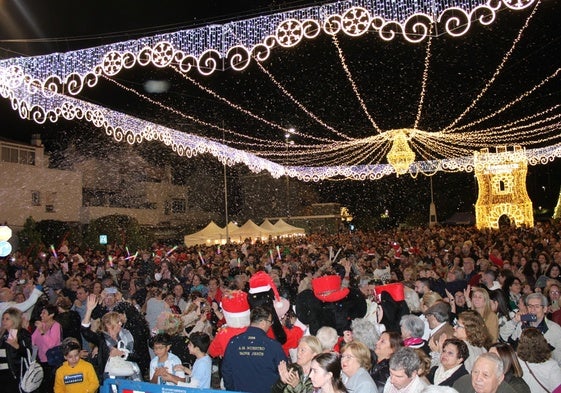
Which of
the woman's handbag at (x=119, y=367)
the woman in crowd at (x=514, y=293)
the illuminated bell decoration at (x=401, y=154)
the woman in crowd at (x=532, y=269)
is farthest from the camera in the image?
the illuminated bell decoration at (x=401, y=154)

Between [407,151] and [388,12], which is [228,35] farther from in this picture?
[407,151]

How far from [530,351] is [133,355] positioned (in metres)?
3.83

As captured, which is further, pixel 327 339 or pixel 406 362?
pixel 327 339

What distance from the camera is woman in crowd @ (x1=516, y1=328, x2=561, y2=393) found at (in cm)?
A: 428

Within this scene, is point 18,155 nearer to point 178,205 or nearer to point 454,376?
point 178,205

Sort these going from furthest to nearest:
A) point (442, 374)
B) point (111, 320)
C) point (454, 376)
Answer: point (111, 320) < point (442, 374) < point (454, 376)

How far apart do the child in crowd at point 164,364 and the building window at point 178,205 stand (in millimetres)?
39155

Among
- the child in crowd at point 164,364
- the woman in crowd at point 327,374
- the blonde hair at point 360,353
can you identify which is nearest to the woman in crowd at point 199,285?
the child in crowd at point 164,364

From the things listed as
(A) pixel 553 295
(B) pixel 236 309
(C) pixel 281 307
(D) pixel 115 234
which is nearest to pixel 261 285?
(C) pixel 281 307

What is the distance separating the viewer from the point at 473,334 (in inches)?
185

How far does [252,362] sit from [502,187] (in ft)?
114

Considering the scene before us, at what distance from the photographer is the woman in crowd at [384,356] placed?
4238 millimetres

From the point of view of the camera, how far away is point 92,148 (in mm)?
37531

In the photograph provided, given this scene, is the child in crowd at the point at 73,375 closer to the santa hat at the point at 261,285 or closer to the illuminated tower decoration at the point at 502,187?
the santa hat at the point at 261,285
